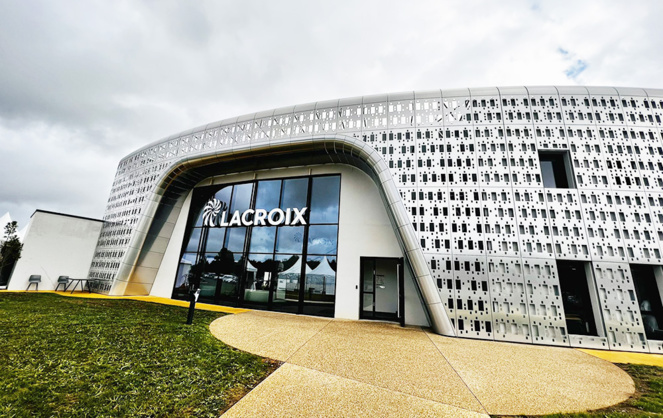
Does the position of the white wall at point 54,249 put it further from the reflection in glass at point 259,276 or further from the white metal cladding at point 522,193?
the white metal cladding at point 522,193

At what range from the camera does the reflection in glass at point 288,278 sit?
37.8 ft

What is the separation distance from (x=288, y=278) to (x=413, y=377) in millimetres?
7933

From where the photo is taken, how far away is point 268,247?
488 inches

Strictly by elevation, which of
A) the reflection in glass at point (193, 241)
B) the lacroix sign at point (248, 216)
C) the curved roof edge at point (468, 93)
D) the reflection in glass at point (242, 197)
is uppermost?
the curved roof edge at point (468, 93)

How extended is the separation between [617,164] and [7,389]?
16.3 meters

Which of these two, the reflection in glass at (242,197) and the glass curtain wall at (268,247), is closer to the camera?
the glass curtain wall at (268,247)

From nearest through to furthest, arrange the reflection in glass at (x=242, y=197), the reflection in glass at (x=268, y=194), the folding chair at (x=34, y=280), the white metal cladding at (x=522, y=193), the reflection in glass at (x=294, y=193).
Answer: the white metal cladding at (x=522, y=193) → the reflection in glass at (x=294, y=193) → the reflection in glass at (x=268, y=194) → the reflection in glass at (x=242, y=197) → the folding chair at (x=34, y=280)

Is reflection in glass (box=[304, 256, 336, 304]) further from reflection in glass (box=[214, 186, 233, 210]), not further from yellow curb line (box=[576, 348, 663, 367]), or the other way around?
yellow curb line (box=[576, 348, 663, 367])

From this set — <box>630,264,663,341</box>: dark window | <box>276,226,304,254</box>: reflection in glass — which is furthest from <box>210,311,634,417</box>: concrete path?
<box>276,226,304,254</box>: reflection in glass

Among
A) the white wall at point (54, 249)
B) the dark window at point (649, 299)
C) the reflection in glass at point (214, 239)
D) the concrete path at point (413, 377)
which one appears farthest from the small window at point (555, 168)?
the white wall at point (54, 249)

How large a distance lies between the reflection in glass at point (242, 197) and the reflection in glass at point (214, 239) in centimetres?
106

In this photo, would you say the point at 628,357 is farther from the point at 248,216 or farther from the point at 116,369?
the point at 248,216

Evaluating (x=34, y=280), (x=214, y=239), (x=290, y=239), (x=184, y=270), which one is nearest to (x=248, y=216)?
(x=214, y=239)

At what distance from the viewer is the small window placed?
9.33 m
